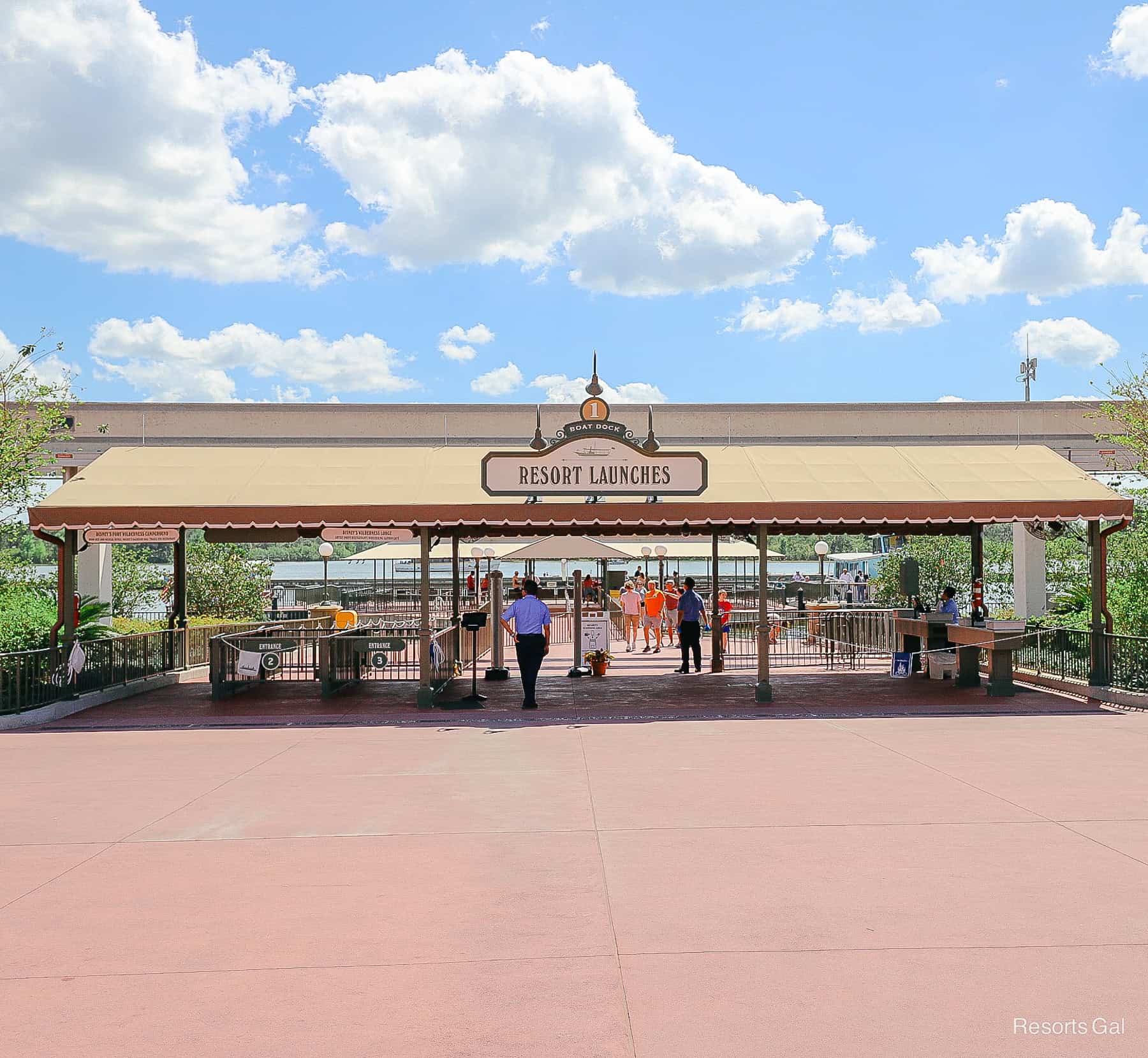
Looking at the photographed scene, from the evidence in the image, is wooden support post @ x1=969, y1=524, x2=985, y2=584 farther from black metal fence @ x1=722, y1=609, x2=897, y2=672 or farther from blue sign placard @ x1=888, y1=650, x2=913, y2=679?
blue sign placard @ x1=888, y1=650, x2=913, y2=679

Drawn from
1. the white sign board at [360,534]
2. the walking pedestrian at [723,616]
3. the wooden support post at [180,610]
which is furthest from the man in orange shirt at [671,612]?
→ the white sign board at [360,534]

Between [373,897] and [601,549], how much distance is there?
20373 mm

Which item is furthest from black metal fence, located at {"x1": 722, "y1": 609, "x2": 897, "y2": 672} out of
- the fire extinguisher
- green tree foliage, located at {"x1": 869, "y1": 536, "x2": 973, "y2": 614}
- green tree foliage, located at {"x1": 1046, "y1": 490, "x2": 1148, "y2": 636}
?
green tree foliage, located at {"x1": 869, "y1": 536, "x2": 973, "y2": 614}

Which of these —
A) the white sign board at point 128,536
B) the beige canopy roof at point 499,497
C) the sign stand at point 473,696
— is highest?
the beige canopy roof at point 499,497

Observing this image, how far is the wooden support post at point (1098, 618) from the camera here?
627 inches

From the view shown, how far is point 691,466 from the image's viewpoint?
51.9 feet

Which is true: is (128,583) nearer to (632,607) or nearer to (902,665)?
(632,607)

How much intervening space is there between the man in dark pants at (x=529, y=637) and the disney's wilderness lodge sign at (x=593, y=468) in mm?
1469

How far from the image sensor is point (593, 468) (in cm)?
1561

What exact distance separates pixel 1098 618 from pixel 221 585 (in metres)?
21.8

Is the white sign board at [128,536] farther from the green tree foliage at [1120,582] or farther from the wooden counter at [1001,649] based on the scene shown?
the green tree foliage at [1120,582]

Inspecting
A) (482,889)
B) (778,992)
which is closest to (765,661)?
(482,889)

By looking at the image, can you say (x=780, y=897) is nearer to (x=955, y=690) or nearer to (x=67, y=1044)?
(x=67, y=1044)

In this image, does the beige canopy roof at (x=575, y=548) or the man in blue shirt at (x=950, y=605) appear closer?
the man in blue shirt at (x=950, y=605)
